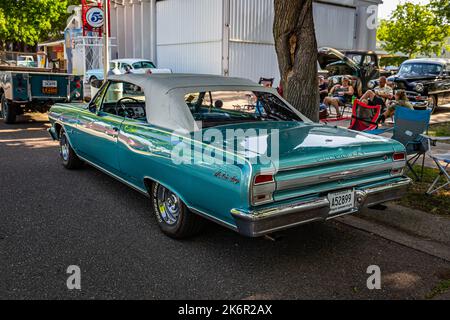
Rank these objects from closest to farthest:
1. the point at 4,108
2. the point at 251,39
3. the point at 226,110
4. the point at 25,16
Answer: the point at 226,110
the point at 4,108
the point at 251,39
the point at 25,16

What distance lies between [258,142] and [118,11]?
105 ft

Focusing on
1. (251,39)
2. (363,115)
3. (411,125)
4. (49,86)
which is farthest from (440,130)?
(251,39)

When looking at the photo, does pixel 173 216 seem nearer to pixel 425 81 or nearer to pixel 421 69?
pixel 425 81

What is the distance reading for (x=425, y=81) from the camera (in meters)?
13.9

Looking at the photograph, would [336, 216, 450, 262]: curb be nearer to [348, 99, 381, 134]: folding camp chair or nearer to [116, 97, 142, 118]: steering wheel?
[116, 97, 142, 118]: steering wheel

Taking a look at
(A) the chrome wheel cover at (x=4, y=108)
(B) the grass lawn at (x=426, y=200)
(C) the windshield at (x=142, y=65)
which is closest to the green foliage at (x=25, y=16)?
(C) the windshield at (x=142, y=65)

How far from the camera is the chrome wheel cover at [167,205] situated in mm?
4090

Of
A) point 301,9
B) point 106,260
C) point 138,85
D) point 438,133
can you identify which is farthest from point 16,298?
point 438,133

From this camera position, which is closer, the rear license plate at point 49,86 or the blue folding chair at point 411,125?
A: the blue folding chair at point 411,125

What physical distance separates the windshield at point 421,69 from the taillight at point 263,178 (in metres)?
13.2

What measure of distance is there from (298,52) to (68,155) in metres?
3.73

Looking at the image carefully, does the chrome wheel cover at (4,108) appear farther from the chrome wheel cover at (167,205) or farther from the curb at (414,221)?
the curb at (414,221)

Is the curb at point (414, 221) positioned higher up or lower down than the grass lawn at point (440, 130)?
lower down

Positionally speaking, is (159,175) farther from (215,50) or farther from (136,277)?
(215,50)
